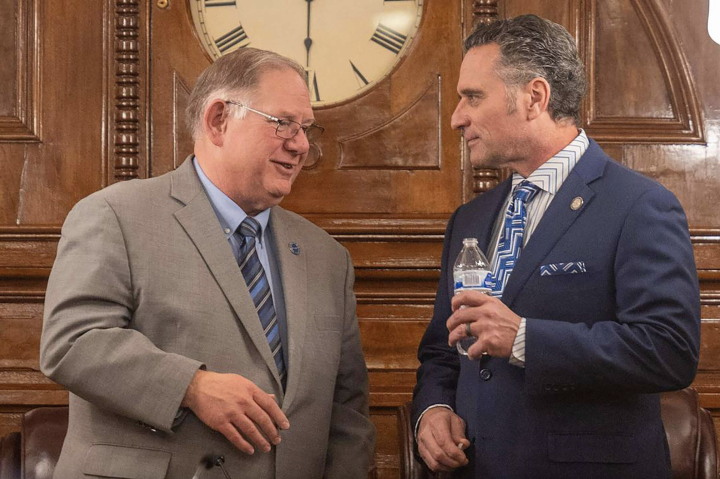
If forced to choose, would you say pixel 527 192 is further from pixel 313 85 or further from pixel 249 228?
pixel 313 85

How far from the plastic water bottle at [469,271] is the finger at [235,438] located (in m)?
0.68

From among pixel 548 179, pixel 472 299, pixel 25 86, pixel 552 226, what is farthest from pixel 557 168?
pixel 25 86

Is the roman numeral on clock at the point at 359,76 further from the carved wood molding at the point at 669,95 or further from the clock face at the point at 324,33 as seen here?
the carved wood molding at the point at 669,95

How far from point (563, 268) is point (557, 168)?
361mm

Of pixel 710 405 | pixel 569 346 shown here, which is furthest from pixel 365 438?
pixel 710 405

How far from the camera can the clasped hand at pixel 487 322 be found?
2.40m

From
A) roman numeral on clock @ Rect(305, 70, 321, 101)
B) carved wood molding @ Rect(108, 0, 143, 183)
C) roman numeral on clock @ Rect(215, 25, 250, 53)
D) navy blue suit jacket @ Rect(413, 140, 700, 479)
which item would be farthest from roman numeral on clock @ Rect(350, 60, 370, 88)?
navy blue suit jacket @ Rect(413, 140, 700, 479)

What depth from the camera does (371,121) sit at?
12.4 feet

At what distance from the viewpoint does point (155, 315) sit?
2453mm

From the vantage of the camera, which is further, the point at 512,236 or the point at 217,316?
the point at 512,236

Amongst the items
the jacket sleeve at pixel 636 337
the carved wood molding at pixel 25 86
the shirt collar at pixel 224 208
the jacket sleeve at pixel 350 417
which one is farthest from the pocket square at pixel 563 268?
the carved wood molding at pixel 25 86

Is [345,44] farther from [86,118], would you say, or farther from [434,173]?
[86,118]

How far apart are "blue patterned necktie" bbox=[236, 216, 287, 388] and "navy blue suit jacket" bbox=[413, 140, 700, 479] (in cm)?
56

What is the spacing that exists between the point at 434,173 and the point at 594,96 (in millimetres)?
720
